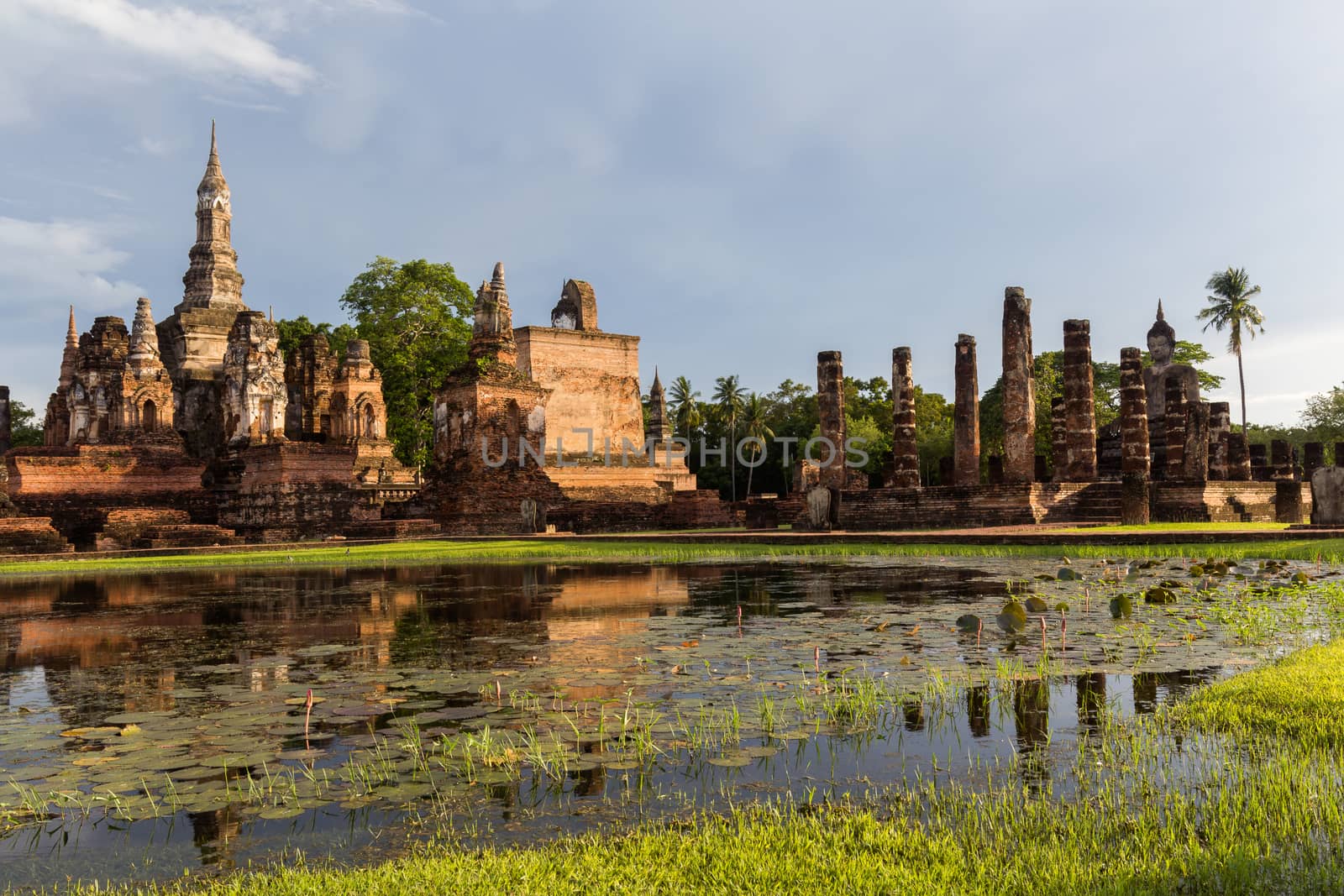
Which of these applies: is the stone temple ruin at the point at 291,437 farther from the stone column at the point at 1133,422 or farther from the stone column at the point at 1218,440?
the stone column at the point at 1218,440

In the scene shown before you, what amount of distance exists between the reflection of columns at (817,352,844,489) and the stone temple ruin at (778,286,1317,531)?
5 centimetres

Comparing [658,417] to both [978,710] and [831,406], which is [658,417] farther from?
[978,710]

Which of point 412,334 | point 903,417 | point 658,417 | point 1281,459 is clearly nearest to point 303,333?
point 412,334

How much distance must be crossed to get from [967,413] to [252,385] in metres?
22.1

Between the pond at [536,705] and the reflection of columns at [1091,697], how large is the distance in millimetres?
24

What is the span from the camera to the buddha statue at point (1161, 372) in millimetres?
38875

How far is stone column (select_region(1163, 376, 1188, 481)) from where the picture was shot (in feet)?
102

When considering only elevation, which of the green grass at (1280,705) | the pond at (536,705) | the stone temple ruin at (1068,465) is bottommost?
the pond at (536,705)

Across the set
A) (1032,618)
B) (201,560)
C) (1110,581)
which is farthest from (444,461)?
(1032,618)

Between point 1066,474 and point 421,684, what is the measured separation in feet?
94.4

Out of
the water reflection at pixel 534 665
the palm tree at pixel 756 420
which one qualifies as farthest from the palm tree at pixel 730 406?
the water reflection at pixel 534 665

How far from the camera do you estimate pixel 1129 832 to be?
341 centimetres

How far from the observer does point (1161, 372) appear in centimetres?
4053

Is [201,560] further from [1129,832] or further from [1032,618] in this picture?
[1129,832]
